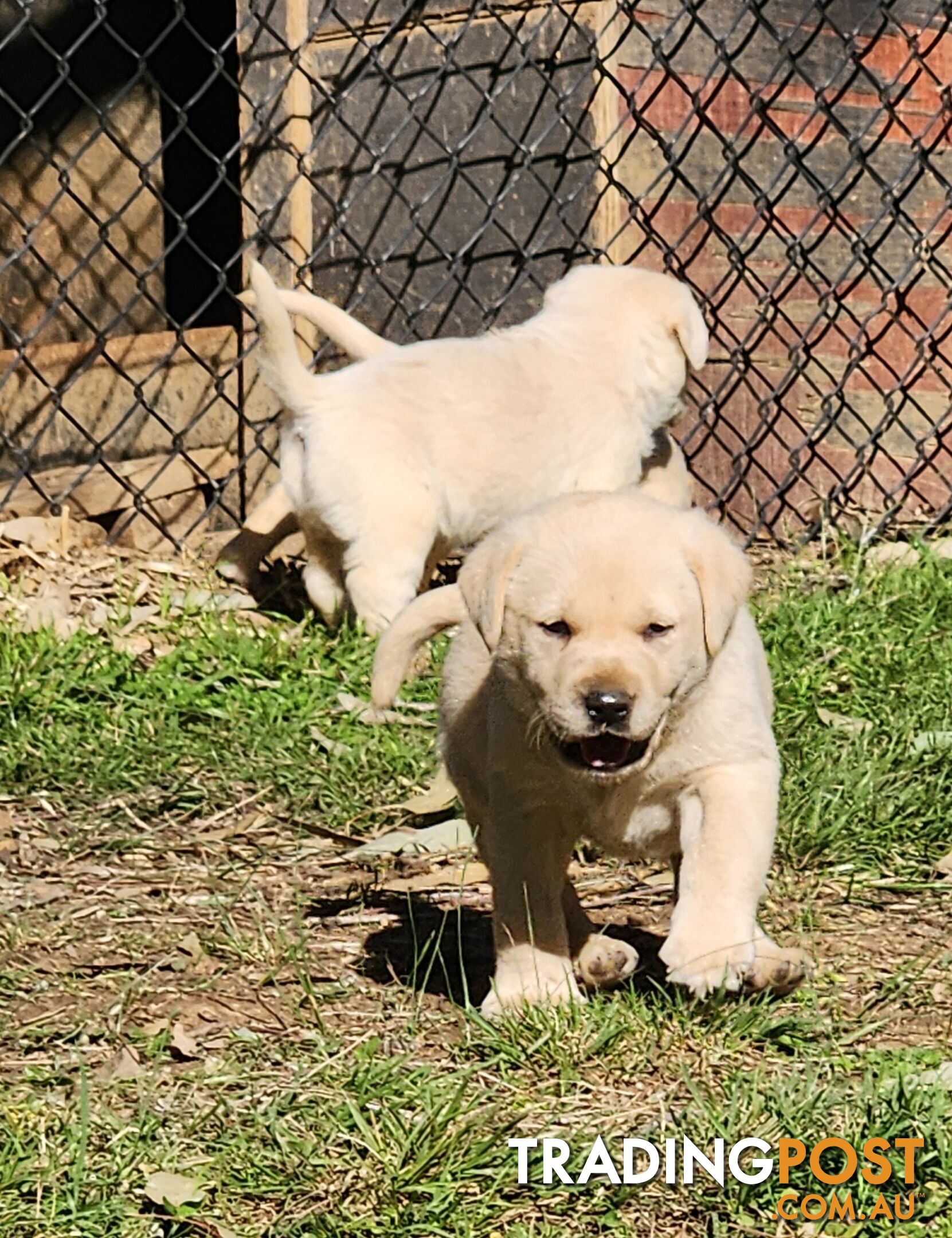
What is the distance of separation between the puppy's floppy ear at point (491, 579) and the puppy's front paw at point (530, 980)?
17.2 inches

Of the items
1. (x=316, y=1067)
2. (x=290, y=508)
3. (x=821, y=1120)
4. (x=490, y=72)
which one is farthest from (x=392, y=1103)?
(x=490, y=72)

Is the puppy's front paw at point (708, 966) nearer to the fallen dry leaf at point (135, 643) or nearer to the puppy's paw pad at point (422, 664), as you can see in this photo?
the puppy's paw pad at point (422, 664)

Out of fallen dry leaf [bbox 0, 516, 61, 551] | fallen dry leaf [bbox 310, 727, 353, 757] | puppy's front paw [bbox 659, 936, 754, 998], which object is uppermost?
puppy's front paw [bbox 659, 936, 754, 998]

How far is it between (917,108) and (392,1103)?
4.55 m

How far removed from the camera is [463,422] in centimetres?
488

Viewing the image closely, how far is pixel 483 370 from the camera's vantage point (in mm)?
5000

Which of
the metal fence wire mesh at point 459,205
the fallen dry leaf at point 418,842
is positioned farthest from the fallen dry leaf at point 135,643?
the fallen dry leaf at point 418,842

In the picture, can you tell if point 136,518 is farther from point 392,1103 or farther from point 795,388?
point 392,1103

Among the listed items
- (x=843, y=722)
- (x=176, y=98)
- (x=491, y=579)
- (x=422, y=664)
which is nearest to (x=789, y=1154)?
(x=491, y=579)

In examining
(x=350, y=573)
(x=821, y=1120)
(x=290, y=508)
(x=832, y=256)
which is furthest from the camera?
(x=832, y=256)

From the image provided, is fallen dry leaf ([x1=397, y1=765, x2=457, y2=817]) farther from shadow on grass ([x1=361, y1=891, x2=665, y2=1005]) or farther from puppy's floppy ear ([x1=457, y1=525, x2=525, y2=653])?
puppy's floppy ear ([x1=457, y1=525, x2=525, y2=653])

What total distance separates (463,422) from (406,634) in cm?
194

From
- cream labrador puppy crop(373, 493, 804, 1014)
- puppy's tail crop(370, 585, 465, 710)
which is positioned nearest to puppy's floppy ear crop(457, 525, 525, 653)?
cream labrador puppy crop(373, 493, 804, 1014)

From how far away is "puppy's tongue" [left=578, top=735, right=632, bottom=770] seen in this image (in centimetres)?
260
